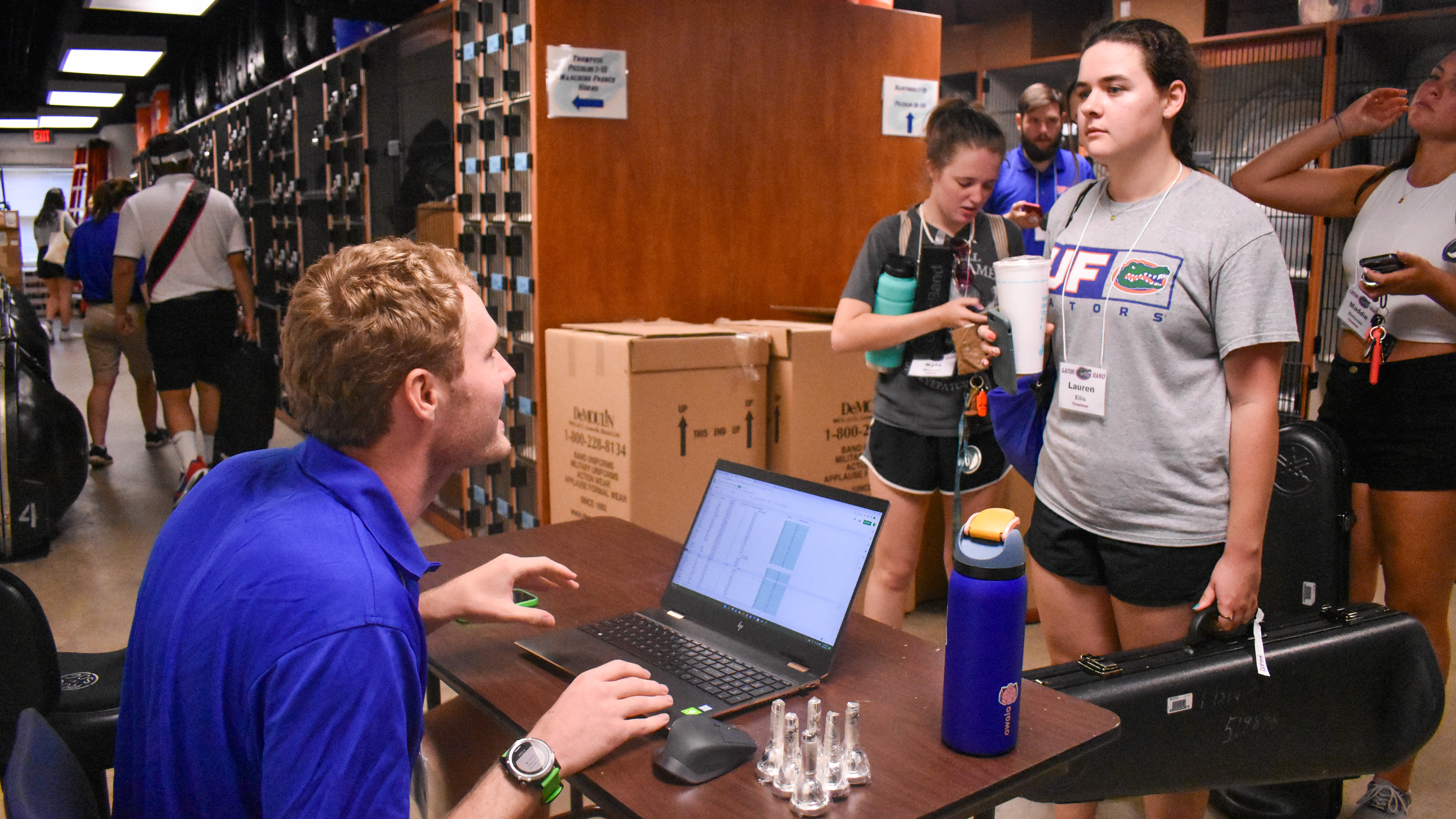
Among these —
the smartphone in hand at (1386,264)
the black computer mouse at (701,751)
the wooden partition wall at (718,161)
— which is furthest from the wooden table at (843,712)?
the wooden partition wall at (718,161)

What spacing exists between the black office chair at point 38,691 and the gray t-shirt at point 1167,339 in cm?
158

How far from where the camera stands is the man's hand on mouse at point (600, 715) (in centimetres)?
107

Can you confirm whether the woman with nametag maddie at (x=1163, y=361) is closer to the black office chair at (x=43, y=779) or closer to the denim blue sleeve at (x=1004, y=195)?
the black office chair at (x=43, y=779)

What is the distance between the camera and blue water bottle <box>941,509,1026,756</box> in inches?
42.3

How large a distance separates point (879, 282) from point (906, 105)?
6.34 feet

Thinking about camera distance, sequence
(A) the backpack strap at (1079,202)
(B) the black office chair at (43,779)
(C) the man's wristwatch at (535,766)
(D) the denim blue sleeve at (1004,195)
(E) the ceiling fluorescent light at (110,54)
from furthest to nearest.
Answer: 1. (E) the ceiling fluorescent light at (110,54)
2. (D) the denim blue sleeve at (1004,195)
3. (A) the backpack strap at (1079,202)
4. (C) the man's wristwatch at (535,766)
5. (B) the black office chair at (43,779)

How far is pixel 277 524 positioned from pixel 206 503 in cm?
16

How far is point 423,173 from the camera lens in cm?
454

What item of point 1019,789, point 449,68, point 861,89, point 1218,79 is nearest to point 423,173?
point 449,68

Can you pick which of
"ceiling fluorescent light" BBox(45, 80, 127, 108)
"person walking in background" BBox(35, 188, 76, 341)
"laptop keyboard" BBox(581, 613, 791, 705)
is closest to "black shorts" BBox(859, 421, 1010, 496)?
"laptop keyboard" BBox(581, 613, 791, 705)

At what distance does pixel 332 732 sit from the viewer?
863mm

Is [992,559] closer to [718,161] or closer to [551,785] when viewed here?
[551,785]

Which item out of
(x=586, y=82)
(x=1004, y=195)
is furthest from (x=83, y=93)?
(x=1004, y=195)

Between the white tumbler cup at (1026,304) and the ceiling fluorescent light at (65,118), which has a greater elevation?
the ceiling fluorescent light at (65,118)
